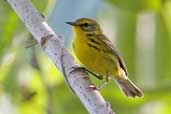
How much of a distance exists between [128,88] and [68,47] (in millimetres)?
879

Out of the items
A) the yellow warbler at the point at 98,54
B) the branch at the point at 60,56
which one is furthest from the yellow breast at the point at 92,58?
the branch at the point at 60,56

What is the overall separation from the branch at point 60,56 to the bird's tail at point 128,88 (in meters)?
0.80

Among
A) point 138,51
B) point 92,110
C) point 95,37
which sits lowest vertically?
point 95,37

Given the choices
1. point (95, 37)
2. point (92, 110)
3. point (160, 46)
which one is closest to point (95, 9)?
point (160, 46)

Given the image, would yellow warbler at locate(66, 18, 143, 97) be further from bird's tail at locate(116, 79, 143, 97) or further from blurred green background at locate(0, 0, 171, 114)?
blurred green background at locate(0, 0, 171, 114)

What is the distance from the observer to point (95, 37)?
2.99 meters

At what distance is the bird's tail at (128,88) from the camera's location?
262cm

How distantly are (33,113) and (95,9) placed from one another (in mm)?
537

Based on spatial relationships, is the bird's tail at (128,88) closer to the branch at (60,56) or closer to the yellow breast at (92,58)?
the yellow breast at (92,58)

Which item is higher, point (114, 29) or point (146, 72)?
point (114, 29)

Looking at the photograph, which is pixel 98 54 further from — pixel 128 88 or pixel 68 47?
pixel 68 47

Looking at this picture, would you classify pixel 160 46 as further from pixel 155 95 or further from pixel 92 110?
pixel 92 110

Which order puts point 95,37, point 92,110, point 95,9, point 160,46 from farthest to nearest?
point 95,37
point 160,46
point 95,9
point 92,110

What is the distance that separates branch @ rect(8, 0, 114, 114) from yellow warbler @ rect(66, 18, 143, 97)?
87 cm
